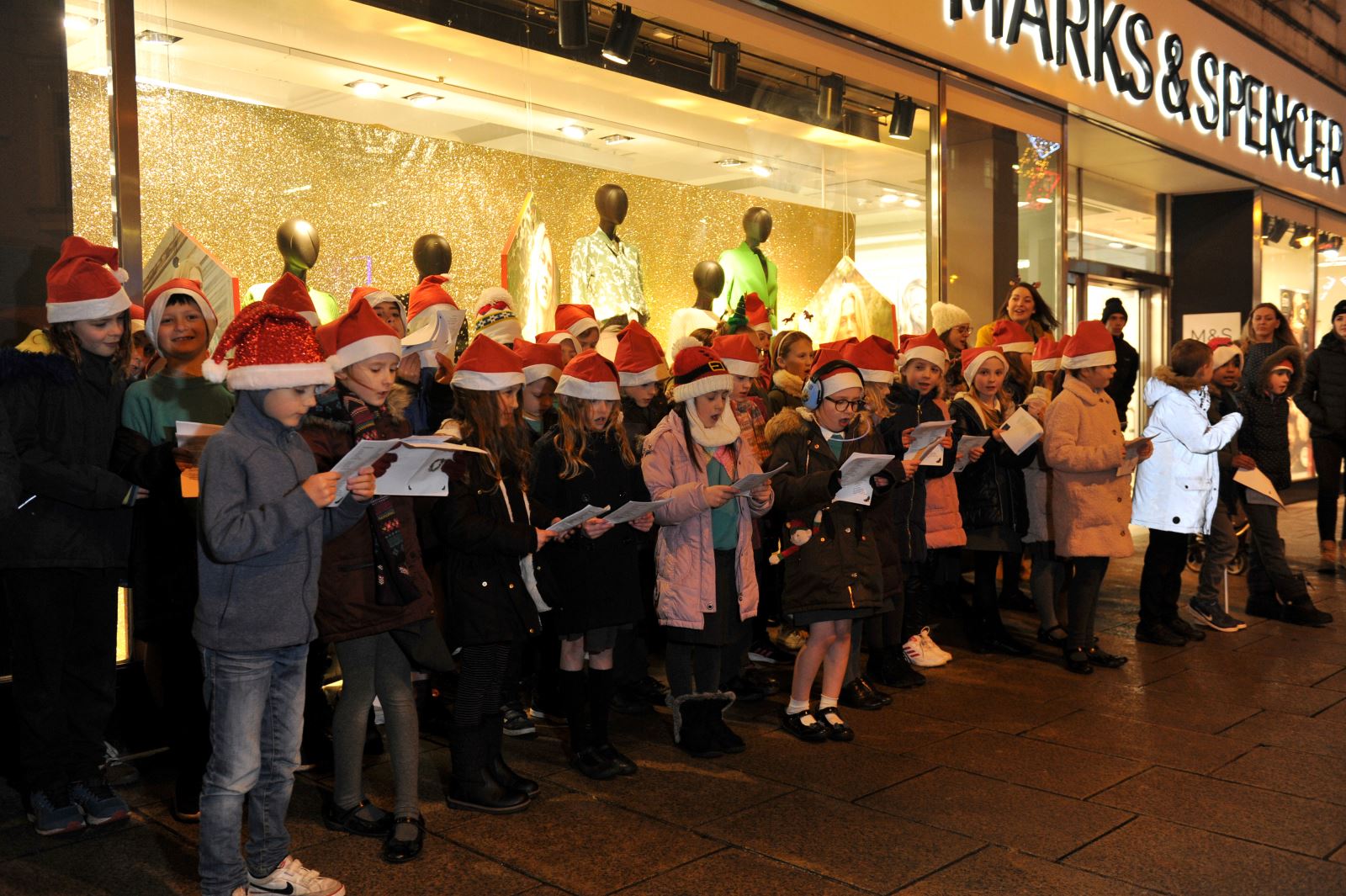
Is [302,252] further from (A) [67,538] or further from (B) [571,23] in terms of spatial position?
(A) [67,538]

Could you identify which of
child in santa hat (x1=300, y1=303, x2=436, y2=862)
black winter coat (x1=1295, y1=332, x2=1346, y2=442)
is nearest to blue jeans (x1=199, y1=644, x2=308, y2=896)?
child in santa hat (x1=300, y1=303, x2=436, y2=862)

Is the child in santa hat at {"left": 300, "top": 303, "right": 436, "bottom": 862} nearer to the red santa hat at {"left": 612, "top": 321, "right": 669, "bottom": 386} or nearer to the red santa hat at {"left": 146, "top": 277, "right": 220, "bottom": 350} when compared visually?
the red santa hat at {"left": 146, "top": 277, "right": 220, "bottom": 350}

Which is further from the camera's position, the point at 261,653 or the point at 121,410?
the point at 121,410

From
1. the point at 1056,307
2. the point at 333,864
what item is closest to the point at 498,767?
the point at 333,864

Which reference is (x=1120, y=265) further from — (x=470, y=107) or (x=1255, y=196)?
(x=470, y=107)

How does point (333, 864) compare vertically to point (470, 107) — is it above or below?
below

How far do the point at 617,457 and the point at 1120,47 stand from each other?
9317 millimetres

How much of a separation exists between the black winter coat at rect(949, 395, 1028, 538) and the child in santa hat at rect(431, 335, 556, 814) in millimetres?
3236

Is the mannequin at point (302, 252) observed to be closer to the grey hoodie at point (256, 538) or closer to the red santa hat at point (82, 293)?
the red santa hat at point (82, 293)

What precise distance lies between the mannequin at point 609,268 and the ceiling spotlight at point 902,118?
2.74 meters

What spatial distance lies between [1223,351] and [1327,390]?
7.69ft

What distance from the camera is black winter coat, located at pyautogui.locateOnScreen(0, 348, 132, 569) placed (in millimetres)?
4047

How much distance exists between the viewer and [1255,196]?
607 inches

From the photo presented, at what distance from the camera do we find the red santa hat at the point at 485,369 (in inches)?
168
